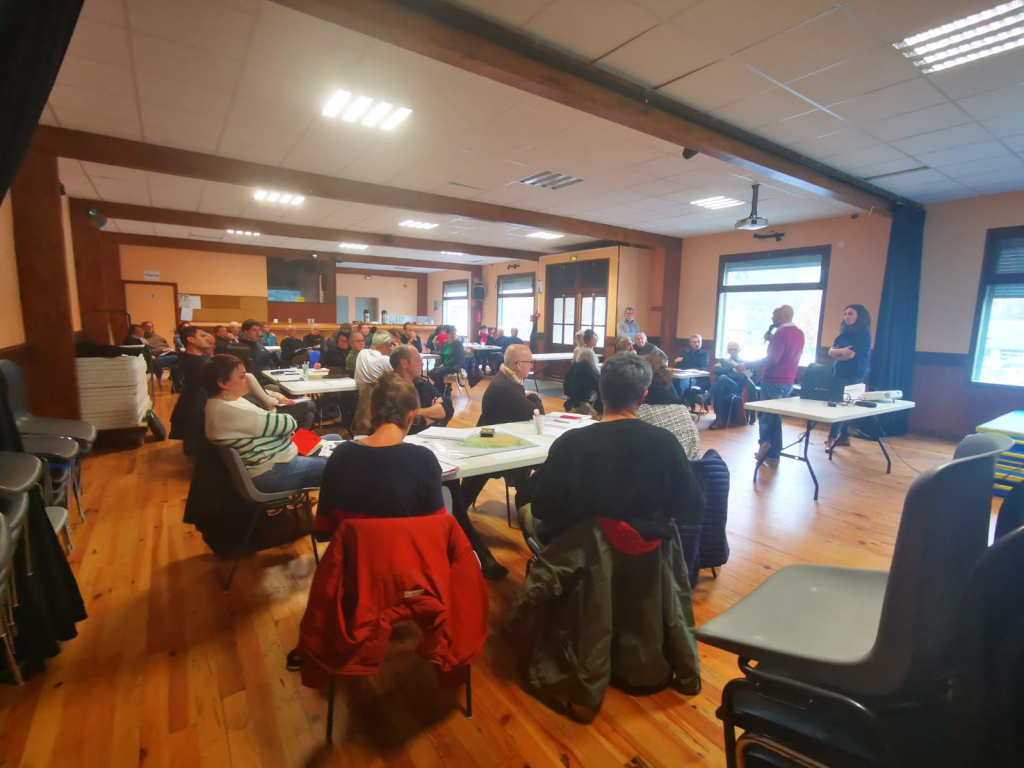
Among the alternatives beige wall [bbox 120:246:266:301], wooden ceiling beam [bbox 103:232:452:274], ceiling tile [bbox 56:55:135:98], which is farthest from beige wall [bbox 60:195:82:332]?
ceiling tile [bbox 56:55:135:98]

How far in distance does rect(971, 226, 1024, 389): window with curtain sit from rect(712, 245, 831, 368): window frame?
5.95 ft

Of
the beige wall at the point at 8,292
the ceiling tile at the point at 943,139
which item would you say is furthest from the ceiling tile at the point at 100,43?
the ceiling tile at the point at 943,139

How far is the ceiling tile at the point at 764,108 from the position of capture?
3.63 meters

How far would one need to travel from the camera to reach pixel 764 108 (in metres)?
3.83

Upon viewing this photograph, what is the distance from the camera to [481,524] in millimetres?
3449

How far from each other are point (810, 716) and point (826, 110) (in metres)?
4.42

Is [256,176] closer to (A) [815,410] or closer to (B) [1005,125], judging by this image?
(A) [815,410]

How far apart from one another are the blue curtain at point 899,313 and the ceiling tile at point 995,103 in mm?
2876

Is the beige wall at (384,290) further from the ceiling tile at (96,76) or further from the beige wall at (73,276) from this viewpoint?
the ceiling tile at (96,76)

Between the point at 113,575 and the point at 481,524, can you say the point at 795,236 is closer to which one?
the point at 481,524

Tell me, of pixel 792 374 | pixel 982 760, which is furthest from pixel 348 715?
pixel 792 374

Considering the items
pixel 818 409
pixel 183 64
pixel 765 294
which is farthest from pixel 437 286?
pixel 818 409

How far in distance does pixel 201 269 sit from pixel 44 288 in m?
8.67

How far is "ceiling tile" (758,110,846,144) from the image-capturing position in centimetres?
398
